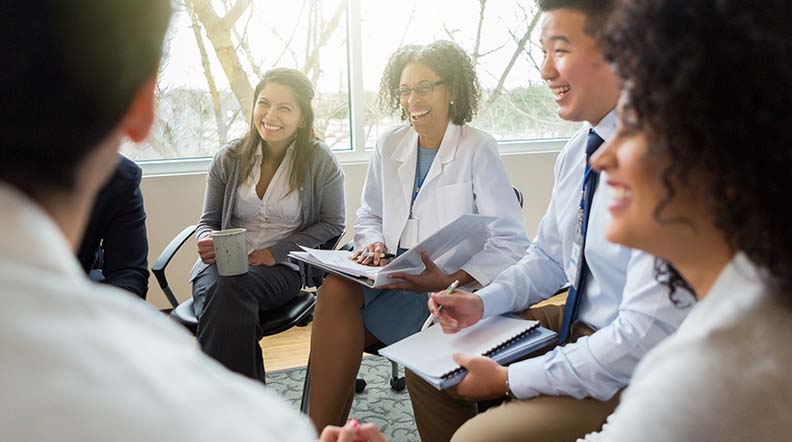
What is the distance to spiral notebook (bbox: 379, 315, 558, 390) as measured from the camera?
4.67ft

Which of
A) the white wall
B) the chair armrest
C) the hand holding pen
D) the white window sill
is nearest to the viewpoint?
the hand holding pen

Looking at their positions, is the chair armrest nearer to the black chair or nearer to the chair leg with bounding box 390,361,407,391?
the black chair

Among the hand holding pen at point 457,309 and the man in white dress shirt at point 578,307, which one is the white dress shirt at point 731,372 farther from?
the hand holding pen at point 457,309

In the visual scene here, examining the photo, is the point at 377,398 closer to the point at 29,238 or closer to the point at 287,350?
the point at 287,350

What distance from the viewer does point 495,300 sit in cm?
170

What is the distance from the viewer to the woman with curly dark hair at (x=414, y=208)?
2045mm

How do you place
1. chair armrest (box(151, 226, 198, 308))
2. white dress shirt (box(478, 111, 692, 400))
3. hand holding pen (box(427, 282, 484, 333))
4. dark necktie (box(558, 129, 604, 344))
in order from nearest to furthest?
1. white dress shirt (box(478, 111, 692, 400))
2. dark necktie (box(558, 129, 604, 344))
3. hand holding pen (box(427, 282, 484, 333))
4. chair armrest (box(151, 226, 198, 308))

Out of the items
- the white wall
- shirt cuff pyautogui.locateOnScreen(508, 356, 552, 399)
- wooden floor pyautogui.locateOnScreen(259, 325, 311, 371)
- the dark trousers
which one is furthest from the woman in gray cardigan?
shirt cuff pyautogui.locateOnScreen(508, 356, 552, 399)

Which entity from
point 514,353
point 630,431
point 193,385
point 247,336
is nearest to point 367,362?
point 247,336

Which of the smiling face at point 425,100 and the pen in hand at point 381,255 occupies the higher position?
the smiling face at point 425,100

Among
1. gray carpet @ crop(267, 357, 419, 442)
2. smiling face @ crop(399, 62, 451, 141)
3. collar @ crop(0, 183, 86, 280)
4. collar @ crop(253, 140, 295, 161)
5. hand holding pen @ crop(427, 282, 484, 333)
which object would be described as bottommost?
gray carpet @ crop(267, 357, 419, 442)

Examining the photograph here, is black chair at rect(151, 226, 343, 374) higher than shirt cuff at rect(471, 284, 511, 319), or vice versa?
shirt cuff at rect(471, 284, 511, 319)

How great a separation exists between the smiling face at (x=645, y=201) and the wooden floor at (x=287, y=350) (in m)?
2.41

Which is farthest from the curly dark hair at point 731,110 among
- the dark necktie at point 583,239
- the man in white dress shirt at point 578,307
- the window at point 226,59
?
the window at point 226,59
